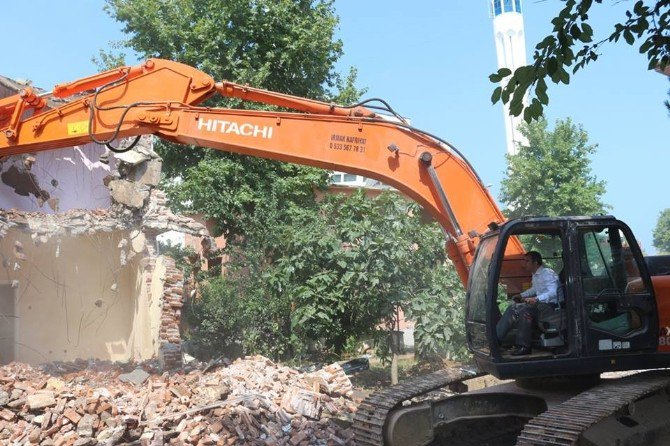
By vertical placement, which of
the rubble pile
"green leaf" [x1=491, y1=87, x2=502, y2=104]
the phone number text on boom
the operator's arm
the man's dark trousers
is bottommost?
the rubble pile

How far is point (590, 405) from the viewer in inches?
225

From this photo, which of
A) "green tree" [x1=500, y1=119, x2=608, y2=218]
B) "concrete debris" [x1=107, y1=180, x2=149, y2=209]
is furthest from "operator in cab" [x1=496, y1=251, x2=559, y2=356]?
"green tree" [x1=500, y1=119, x2=608, y2=218]

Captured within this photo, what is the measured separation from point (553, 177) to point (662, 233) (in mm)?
40528

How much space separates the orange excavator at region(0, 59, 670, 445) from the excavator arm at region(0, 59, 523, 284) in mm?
12

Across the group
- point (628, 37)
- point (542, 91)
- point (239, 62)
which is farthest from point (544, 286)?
point (239, 62)

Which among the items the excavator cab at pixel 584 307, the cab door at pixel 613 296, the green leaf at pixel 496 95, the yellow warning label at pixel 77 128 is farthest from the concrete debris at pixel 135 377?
the green leaf at pixel 496 95

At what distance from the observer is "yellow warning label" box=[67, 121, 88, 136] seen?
8047mm

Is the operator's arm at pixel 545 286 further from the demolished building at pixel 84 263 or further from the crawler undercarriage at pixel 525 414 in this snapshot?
the demolished building at pixel 84 263

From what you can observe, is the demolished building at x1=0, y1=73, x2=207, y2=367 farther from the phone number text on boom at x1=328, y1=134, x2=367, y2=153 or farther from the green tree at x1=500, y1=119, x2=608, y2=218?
→ the green tree at x1=500, y1=119, x2=608, y2=218

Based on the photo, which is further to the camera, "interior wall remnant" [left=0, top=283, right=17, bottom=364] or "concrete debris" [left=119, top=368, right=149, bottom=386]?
"interior wall remnant" [left=0, top=283, right=17, bottom=364]

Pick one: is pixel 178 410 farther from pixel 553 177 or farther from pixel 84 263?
pixel 553 177

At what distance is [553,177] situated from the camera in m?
26.2

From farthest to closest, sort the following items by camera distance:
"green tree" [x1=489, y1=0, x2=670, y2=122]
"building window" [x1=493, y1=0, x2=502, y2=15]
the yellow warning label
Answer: "building window" [x1=493, y1=0, x2=502, y2=15]
the yellow warning label
"green tree" [x1=489, y1=0, x2=670, y2=122]

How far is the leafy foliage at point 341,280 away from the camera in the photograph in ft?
44.2
